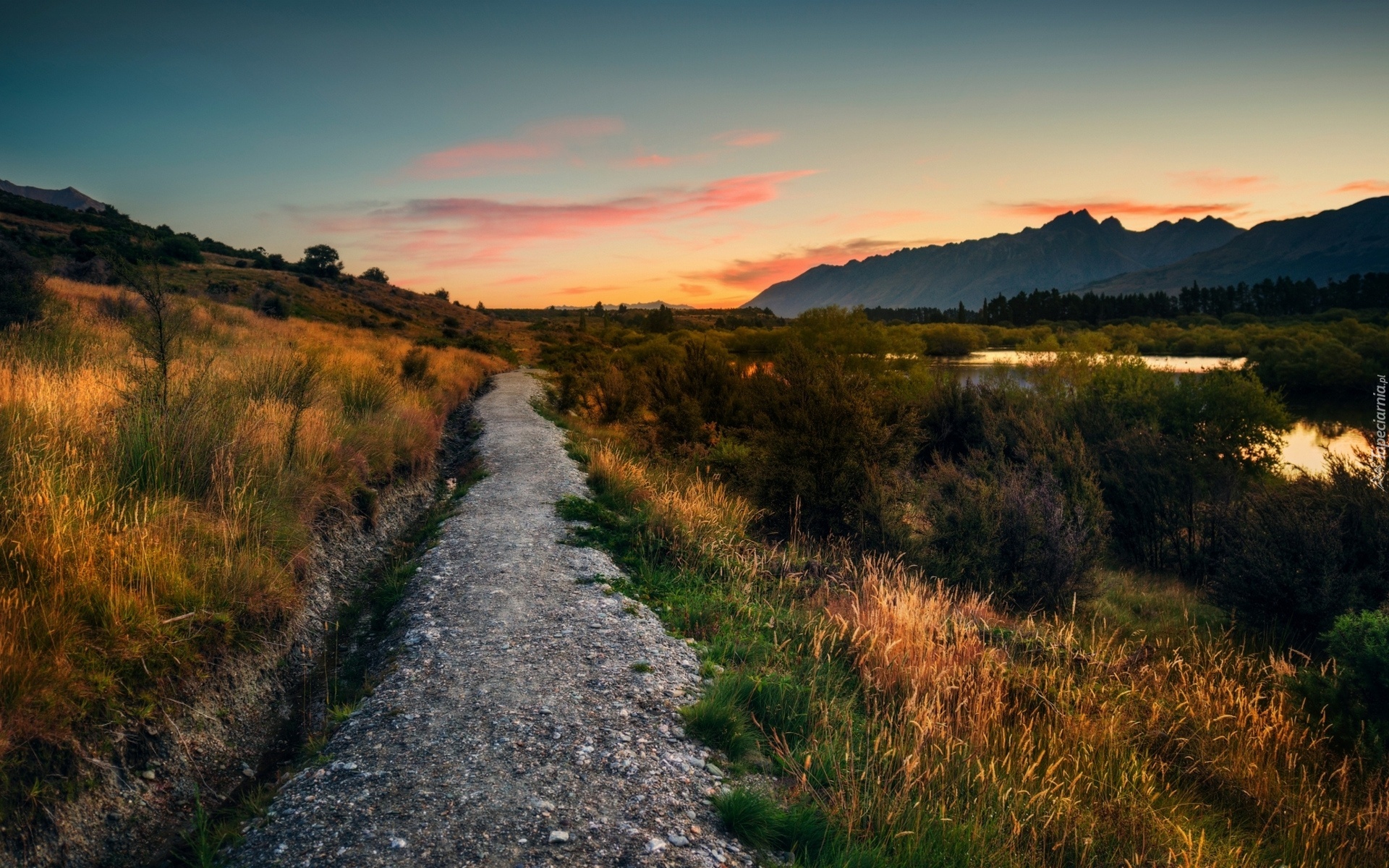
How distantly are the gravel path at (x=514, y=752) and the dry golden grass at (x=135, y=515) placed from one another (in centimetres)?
135

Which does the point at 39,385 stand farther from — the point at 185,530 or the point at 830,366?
the point at 830,366

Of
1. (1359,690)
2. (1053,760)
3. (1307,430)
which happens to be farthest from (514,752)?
(1307,430)

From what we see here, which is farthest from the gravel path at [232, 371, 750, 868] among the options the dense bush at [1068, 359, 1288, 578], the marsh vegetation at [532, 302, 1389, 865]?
the dense bush at [1068, 359, 1288, 578]

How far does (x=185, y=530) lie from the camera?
226 inches

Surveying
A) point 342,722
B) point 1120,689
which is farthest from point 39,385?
point 1120,689

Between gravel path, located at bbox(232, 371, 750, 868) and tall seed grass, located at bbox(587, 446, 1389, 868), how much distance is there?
890mm

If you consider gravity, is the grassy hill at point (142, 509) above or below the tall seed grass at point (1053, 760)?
above

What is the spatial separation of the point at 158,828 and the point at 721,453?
13983mm

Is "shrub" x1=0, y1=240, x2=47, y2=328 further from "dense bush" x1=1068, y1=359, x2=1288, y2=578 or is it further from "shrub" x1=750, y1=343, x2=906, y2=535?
"dense bush" x1=1068, y1=359, x2=1288, y2=578

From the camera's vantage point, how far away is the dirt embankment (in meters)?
3.39

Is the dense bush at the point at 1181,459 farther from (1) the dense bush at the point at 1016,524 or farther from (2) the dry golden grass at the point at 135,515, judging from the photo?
(2) the dry golden grass at the point at 135,515

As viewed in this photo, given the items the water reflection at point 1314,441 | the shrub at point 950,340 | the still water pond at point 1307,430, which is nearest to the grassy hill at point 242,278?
the still water pond at point 1307,430

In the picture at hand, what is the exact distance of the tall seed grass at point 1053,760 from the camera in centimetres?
377

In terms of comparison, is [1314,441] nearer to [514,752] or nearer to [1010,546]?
[1010,546]
